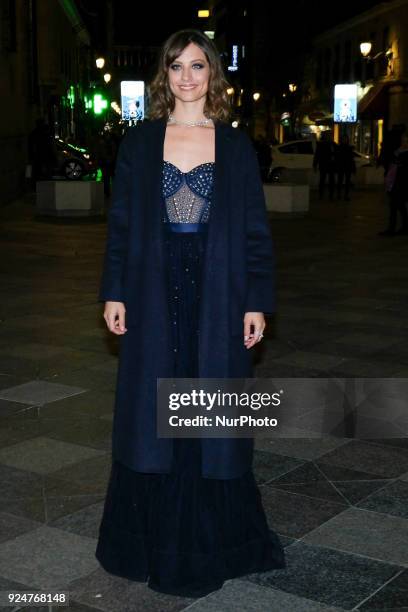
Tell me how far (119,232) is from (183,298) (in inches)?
14.4

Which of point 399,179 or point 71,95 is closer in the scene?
point 399,179

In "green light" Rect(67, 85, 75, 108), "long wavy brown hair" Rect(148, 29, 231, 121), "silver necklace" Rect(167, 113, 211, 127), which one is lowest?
"silver necklace" Rect(167, 113, 211, 127)

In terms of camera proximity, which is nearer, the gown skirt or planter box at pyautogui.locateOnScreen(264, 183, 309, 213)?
the gown skirt

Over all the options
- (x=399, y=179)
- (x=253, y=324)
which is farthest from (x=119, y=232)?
(x=399, y=179)

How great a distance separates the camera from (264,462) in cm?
554

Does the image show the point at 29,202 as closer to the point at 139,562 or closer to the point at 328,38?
the point at 139,562

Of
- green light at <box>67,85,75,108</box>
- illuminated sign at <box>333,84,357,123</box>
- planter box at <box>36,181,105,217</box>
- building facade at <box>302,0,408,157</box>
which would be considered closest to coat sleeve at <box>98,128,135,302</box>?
planter box at <box>36,181,105,217</box>

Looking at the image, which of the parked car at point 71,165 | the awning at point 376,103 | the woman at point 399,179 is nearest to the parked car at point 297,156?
the parked car at point 71,165

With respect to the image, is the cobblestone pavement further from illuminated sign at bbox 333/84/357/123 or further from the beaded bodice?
illuminated sign at bbox 333/84/357/123

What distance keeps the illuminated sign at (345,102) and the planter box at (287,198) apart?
1783 cm

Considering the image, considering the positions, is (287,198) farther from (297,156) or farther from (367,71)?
(367,71)

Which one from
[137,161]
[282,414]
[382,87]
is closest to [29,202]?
[282,414]

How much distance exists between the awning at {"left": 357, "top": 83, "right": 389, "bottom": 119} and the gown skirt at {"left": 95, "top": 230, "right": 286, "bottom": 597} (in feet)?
146

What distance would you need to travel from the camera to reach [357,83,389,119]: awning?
4697 cm
